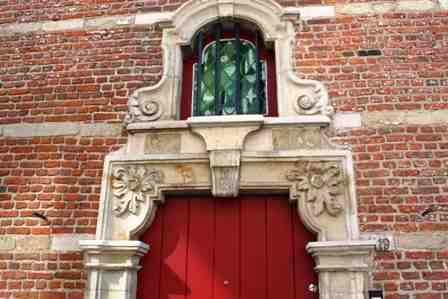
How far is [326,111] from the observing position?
3916 millimetres

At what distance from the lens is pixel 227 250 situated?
373 cm

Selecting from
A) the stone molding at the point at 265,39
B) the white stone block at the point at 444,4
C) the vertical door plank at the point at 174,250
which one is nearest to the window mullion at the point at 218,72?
the stone molding at the point at 265,39

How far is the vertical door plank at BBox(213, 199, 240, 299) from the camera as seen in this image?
3.63m

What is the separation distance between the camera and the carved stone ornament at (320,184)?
11.8ft

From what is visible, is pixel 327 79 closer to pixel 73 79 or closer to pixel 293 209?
pixel 293 209

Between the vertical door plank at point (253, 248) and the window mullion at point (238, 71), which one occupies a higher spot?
the window mullion at point (238, 71)

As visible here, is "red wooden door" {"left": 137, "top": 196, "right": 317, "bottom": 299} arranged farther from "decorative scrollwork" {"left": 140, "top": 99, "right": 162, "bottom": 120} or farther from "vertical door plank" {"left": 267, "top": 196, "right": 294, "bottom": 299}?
"decorative scrollwork" {"left": 140, "top": 99, "right": 162, "bottom": 120}

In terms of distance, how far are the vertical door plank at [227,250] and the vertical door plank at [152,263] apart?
50 cm

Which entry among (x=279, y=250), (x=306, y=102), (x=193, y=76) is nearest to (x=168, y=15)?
(x=193, y=76)

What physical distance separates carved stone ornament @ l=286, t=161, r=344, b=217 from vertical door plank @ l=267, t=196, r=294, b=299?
0.82ft

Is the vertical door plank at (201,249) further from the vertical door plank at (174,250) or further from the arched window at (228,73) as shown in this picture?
the arched window at (228,73)

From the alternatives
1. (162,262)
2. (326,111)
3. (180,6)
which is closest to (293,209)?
(326,111)

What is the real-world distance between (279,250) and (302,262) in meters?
0.21

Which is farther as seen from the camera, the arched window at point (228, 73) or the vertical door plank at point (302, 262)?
the arched window at point (228, 73)
